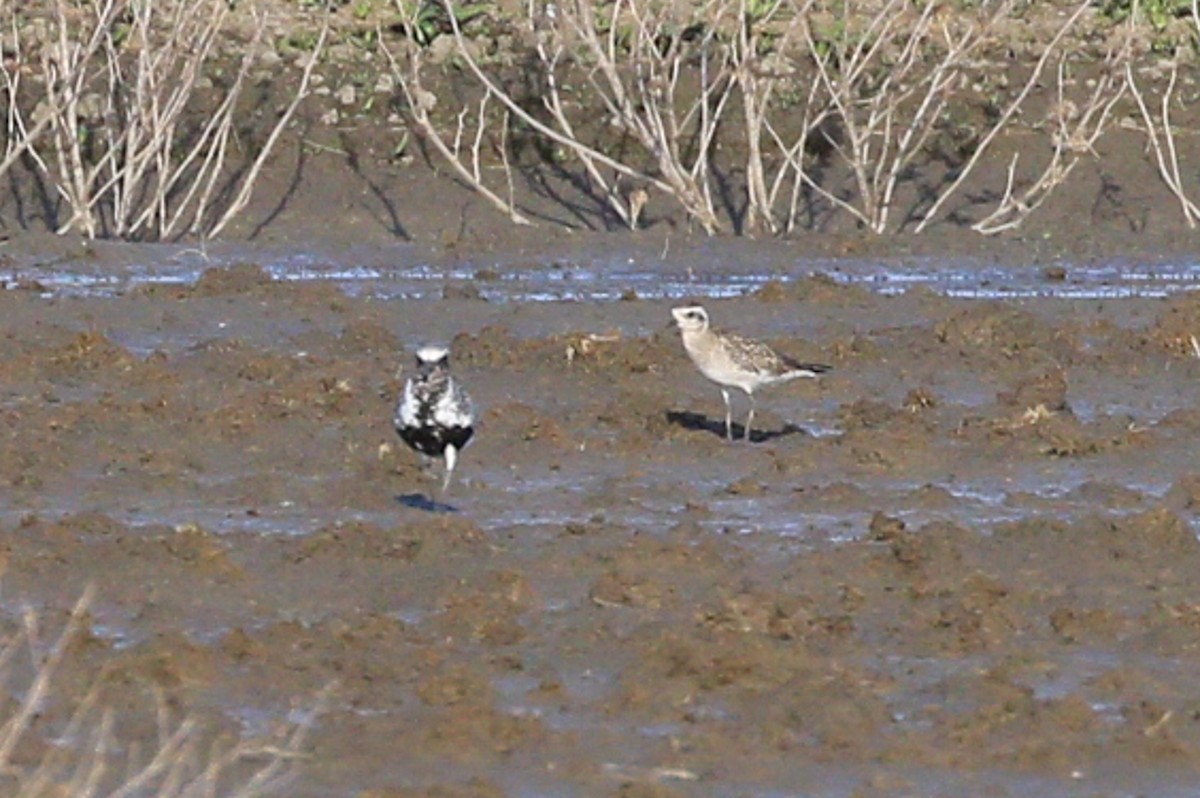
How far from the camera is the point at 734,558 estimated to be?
A: 9.35m

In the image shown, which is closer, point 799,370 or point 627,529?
point 627,529

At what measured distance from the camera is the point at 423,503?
33.7 feet

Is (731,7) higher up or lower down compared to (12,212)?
higher up

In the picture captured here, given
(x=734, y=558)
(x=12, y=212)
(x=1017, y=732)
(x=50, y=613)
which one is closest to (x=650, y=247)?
(x=12, y=212)

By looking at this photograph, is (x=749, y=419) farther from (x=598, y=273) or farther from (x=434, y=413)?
(x=598, y=273)

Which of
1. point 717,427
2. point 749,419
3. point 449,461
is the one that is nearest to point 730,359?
point 749,419

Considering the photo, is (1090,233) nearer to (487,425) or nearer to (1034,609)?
(487,425)

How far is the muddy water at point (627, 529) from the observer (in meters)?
7.11

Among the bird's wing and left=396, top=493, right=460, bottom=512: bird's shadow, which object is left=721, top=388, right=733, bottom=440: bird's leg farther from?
left=396, top=493, right=460, bottom=512: bird's shadow

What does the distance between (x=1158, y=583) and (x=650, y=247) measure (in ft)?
30.2

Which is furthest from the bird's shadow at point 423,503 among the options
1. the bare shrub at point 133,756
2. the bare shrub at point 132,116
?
the bare shrub at point 132,116

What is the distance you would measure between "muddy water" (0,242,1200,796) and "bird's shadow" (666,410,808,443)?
0.13ft

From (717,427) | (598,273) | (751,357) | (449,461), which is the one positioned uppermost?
(751,357)

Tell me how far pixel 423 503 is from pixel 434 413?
473 millimetres
